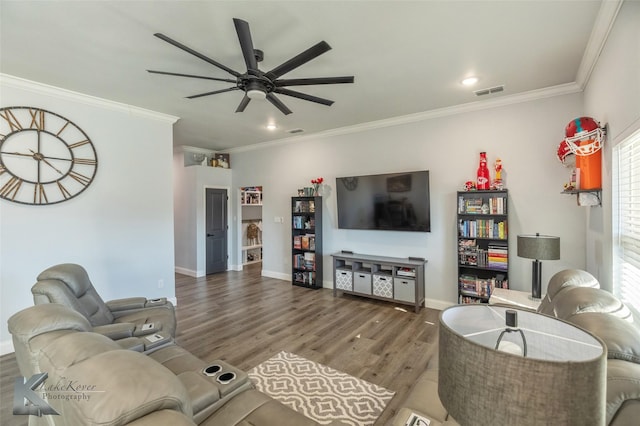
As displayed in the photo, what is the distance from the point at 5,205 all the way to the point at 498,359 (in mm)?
4538

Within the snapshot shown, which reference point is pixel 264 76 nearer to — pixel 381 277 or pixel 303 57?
pixel 303 57

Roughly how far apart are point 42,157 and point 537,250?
17.9 ft

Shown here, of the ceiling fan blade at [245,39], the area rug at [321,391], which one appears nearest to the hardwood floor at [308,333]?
the area rug at [321,391]

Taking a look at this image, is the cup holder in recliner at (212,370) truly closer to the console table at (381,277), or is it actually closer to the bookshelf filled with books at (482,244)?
the console table at (381,277)

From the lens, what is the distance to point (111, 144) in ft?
12.8

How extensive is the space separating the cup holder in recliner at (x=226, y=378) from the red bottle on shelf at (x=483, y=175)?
3570 millimetres

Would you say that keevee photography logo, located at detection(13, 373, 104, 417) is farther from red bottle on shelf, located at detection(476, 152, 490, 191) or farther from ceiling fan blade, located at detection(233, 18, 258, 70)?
red bottle on shelf, located at detection(476, 152, 490, 191)

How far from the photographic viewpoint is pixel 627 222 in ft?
6.89

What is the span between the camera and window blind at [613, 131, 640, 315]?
6.31ft

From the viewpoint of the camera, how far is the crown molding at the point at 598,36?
79.5 inches

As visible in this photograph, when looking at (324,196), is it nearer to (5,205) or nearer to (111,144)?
(111,144)

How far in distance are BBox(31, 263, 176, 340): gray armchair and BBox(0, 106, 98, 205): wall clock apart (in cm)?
136

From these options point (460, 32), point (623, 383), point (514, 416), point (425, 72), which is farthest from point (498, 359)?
point (425, 72)

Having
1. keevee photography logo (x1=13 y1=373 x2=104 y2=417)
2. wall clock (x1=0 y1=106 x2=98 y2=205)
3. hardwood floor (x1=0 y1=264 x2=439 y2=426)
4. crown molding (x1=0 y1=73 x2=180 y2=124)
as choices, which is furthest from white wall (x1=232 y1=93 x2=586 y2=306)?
keevee photography logo (x1=13 y1=373 x2=104 y2=417)
